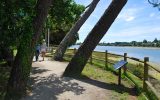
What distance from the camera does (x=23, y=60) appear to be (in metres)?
11.8

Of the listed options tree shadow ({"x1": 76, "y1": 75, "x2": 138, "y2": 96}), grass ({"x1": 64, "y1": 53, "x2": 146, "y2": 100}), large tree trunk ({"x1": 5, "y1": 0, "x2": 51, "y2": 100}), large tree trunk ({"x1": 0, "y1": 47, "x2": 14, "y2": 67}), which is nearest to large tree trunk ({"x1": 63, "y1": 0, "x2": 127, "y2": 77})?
grass ({"x1": 64, "y1": 53, "x2": 146, "y2": 100})

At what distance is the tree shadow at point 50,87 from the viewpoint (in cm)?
1220

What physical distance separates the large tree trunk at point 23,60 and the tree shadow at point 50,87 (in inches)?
18.0

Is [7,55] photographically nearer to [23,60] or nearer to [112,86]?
[112,86]

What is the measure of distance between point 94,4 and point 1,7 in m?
13.2

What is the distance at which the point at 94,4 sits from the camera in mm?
27641

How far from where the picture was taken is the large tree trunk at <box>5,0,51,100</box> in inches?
463

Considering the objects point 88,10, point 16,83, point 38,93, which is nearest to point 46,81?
point 38,93

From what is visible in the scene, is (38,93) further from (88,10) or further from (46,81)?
(88,10)

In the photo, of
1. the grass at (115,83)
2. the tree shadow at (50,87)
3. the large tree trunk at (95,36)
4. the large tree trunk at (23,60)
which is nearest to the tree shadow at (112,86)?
the grass at (115,83)

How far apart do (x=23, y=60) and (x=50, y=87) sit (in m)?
2.31

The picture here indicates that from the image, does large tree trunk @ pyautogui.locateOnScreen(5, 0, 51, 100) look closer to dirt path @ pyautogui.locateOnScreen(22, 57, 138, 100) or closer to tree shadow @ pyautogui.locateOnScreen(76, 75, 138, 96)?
dirt path @ pyautogui.locateOnScreen(22, 57, 138, 100)

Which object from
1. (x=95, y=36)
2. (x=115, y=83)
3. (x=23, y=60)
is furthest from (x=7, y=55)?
(x=23, y=60)

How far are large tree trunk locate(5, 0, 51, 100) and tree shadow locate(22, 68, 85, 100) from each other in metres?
0.46
